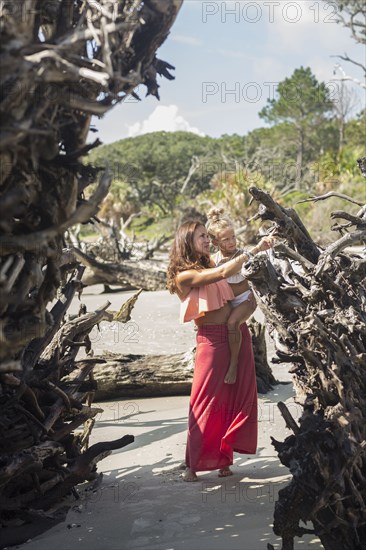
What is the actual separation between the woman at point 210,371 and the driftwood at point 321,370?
2.47ft

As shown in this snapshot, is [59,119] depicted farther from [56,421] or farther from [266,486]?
[266,486]

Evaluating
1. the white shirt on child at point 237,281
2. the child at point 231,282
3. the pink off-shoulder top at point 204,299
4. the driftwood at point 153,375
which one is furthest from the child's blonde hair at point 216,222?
the driftwood at point 153,375

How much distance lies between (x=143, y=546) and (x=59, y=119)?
2.32m

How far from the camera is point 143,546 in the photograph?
4266mm

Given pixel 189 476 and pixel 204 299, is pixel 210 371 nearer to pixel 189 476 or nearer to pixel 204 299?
pixel 204 299

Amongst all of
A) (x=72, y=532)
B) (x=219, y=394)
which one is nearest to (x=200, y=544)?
(x=72, y=532)

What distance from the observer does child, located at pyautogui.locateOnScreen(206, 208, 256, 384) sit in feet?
19.1

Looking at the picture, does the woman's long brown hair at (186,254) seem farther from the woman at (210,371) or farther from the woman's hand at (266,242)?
the woman's hand at (266,242)

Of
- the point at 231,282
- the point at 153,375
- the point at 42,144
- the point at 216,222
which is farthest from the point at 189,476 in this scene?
the point at 42,144

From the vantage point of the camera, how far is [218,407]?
5805 millimetres

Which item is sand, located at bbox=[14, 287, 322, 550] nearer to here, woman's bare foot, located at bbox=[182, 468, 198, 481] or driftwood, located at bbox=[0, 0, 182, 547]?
woman's bare foot, located at bbox=[182, 468, 198, 481]

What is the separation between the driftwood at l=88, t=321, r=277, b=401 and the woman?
2288 mm

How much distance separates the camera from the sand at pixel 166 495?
14.3 feet

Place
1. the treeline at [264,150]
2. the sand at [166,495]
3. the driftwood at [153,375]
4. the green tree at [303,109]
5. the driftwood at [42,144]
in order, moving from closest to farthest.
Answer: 1. the driftwood at [42,144]
2. the sand at [166,495]
3. the driftwood at [153,375]
4. the treeline at [264,150]
5. the green tree at [303,109]
